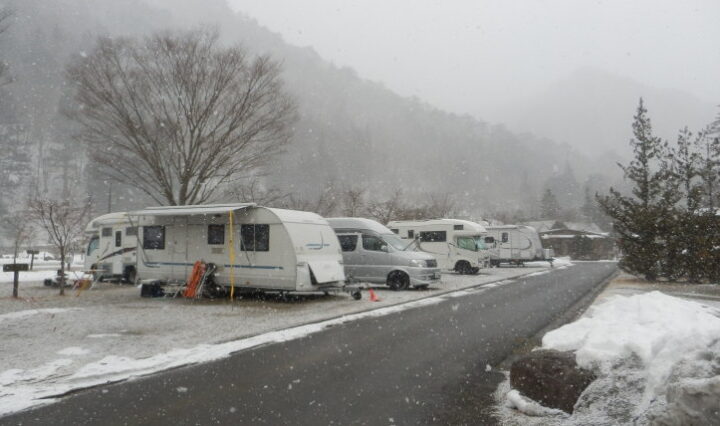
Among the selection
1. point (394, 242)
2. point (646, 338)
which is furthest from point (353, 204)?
point (646, 338)

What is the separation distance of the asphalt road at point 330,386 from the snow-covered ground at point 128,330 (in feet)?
1.83

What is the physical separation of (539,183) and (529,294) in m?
97.6

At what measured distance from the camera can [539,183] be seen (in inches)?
4208

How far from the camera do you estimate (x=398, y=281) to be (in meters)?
16.5

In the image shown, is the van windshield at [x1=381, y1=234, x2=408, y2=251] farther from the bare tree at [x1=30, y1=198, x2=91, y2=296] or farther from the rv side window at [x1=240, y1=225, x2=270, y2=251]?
the bare tree at [x1=30, y1=198, x2=91, y2=296]

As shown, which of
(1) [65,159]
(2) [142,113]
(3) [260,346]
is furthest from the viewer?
(1) [65,159]

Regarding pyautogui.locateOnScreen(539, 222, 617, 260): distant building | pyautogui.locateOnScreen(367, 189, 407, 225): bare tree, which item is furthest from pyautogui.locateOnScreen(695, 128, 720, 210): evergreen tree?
pyautogui.locateOnScreen(539, 222, 617, 260): distant building

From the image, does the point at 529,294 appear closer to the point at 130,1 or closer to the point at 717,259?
the point at 717,259

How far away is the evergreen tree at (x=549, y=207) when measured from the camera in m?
87.5

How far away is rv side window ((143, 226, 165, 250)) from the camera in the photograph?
14.7 meters

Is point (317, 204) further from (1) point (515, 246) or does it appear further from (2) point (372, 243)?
(2) point (372, 243)

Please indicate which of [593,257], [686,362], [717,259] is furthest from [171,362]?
[593,257]

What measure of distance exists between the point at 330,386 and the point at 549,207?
8865cm

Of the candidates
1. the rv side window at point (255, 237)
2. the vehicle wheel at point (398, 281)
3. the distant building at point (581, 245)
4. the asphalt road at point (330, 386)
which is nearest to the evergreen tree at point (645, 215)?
the vehicle wheel at point (398, 281)
